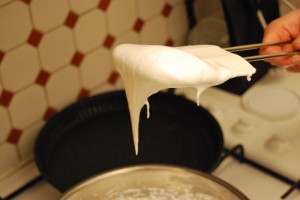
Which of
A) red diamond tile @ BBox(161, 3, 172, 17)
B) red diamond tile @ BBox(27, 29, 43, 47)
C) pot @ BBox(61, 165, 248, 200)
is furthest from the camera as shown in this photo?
red diamond tile @ BBox(161, 3, 172, 17)

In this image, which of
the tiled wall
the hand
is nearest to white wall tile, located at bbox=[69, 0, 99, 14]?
the tiled wall

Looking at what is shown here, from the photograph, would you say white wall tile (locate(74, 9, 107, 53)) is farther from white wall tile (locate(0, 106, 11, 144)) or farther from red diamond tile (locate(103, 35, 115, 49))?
white wall tile (locate(0, 106, 11, 144))

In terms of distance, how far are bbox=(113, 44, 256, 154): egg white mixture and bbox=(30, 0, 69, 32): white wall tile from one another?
268 mm

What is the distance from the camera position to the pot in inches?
29.5

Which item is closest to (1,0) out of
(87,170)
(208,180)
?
(87,170)

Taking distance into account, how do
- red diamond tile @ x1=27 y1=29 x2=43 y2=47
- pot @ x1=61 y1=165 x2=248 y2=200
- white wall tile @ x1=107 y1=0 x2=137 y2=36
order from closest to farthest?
pot @ x1=61 y1=165 x2=248 y2=200 → red diamond tile @ x1=27 y1=29 x2=43 y2=47 → white wall tile @ x1=107 y1=0 x2=137 y2=36

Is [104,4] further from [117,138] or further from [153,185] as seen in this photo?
[153,185]

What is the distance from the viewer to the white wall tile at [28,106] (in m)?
0.89

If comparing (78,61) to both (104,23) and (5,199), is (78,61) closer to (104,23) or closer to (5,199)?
(104,23)

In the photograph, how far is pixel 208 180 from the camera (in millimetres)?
751

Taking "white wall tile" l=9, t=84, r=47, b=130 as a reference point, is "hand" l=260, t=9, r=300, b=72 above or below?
above

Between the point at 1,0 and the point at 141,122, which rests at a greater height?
the point at 1,0

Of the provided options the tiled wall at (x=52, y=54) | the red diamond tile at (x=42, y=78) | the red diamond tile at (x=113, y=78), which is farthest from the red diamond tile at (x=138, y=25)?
the red diamond tile at (x=42, y=78)

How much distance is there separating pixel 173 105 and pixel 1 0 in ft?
1.26
